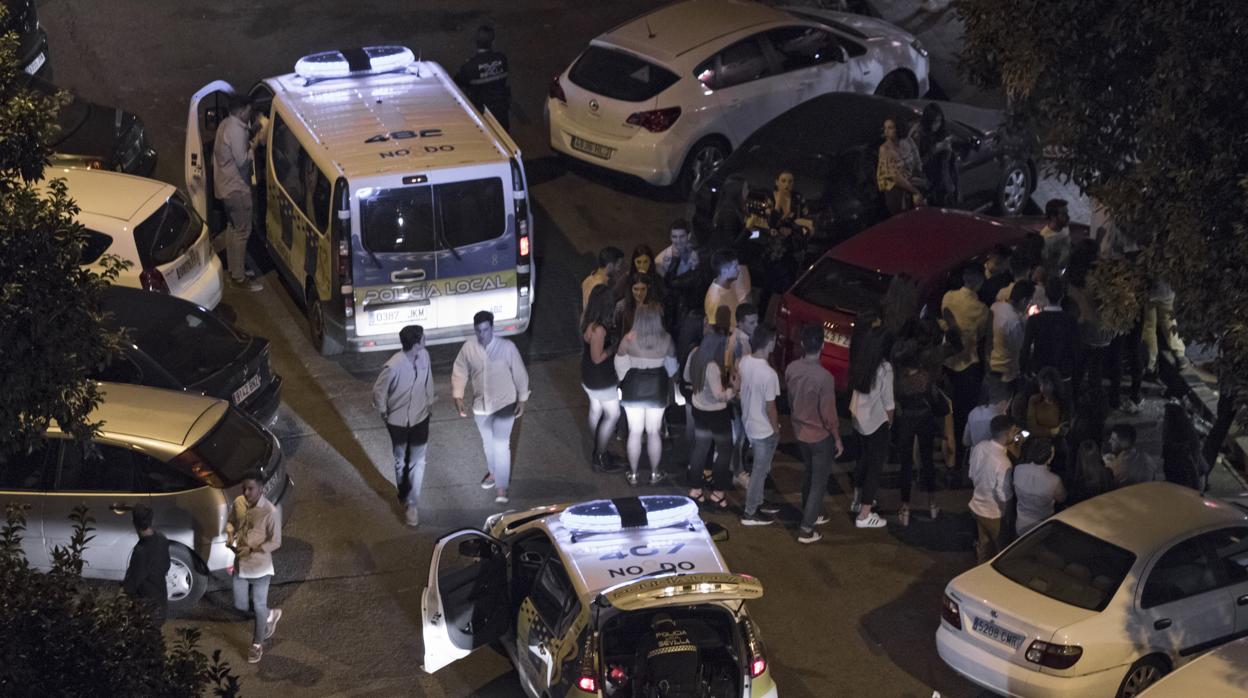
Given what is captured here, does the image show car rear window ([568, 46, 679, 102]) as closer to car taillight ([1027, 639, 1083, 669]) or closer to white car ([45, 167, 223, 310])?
white car ([45, 167, 223, 310])

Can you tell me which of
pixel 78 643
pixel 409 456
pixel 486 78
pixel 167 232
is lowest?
pixel 409 456

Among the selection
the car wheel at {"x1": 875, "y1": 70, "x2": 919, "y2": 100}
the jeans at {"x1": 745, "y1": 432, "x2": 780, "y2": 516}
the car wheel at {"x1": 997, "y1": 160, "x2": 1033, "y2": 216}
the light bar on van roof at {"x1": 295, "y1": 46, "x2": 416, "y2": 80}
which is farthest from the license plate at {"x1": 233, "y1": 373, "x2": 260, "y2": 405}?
the car wheel at {"x1": 875, "y1": 70, "x2": 919, "y2": 100}

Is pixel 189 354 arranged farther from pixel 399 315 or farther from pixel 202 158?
pixel 202 158

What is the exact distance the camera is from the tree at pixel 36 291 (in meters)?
7.16

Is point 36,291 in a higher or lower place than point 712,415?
higher

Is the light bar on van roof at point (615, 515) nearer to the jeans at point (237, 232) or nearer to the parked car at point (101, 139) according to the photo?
the jeans at point (237, 232)

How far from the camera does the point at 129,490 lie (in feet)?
38.2

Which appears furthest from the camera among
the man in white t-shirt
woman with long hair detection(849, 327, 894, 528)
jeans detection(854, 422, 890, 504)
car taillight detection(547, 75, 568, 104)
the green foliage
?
car taillight detection(547, 75, 568, 104)

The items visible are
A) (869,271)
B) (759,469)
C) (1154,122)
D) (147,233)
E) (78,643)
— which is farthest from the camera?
(147,233)

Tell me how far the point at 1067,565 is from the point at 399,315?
631 cm

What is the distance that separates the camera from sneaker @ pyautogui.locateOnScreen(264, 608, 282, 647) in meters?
11.5

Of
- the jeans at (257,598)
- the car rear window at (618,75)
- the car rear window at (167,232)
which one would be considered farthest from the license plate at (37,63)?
the jeans at (257,598)

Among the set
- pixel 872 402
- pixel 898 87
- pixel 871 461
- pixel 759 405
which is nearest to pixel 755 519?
pixel 871 461

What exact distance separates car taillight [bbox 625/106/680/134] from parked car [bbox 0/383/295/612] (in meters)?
7.34
